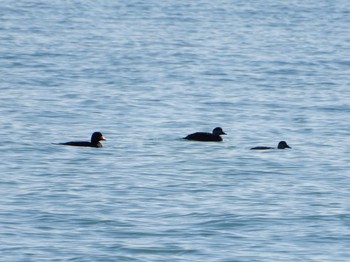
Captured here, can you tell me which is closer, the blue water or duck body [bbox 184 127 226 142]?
the blue water

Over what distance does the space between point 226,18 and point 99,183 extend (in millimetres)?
49140

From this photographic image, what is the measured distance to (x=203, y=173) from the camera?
934 inches

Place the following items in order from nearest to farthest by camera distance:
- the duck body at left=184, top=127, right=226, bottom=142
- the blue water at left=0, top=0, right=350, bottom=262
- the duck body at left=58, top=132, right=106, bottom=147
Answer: the blue water at left=0, top=0, right=350, bottom=262 → the duck body at left=58, top=132, right=106, bottom=147 → the duck body at left=184, top=127, right=226, bottom=142

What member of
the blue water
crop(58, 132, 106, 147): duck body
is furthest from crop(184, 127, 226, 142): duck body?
crop(58, 132, 106, 147): duck body

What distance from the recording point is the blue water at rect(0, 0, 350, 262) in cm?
1838

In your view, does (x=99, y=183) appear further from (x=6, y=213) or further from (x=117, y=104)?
(x=117, y=104)

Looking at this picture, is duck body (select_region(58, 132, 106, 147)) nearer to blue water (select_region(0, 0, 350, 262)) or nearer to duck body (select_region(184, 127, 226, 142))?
blue water (select_region(0, 0, 350, 262))

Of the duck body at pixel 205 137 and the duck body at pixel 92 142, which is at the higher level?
the duck body at pixel 92 142

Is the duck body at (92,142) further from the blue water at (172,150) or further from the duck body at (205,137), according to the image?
the duck body at (205,137)

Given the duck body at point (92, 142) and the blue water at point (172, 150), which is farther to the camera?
the duck body at point (92, 142)

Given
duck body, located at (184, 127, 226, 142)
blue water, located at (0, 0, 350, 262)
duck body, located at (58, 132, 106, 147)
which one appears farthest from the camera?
duck body, located at (184, 127, 226, 142)

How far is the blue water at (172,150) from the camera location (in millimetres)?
18375

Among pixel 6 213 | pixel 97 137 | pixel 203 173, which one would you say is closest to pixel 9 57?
pixel 97 137

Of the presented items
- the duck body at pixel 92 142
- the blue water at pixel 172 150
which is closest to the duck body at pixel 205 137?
the blue water at pixel 172 150
